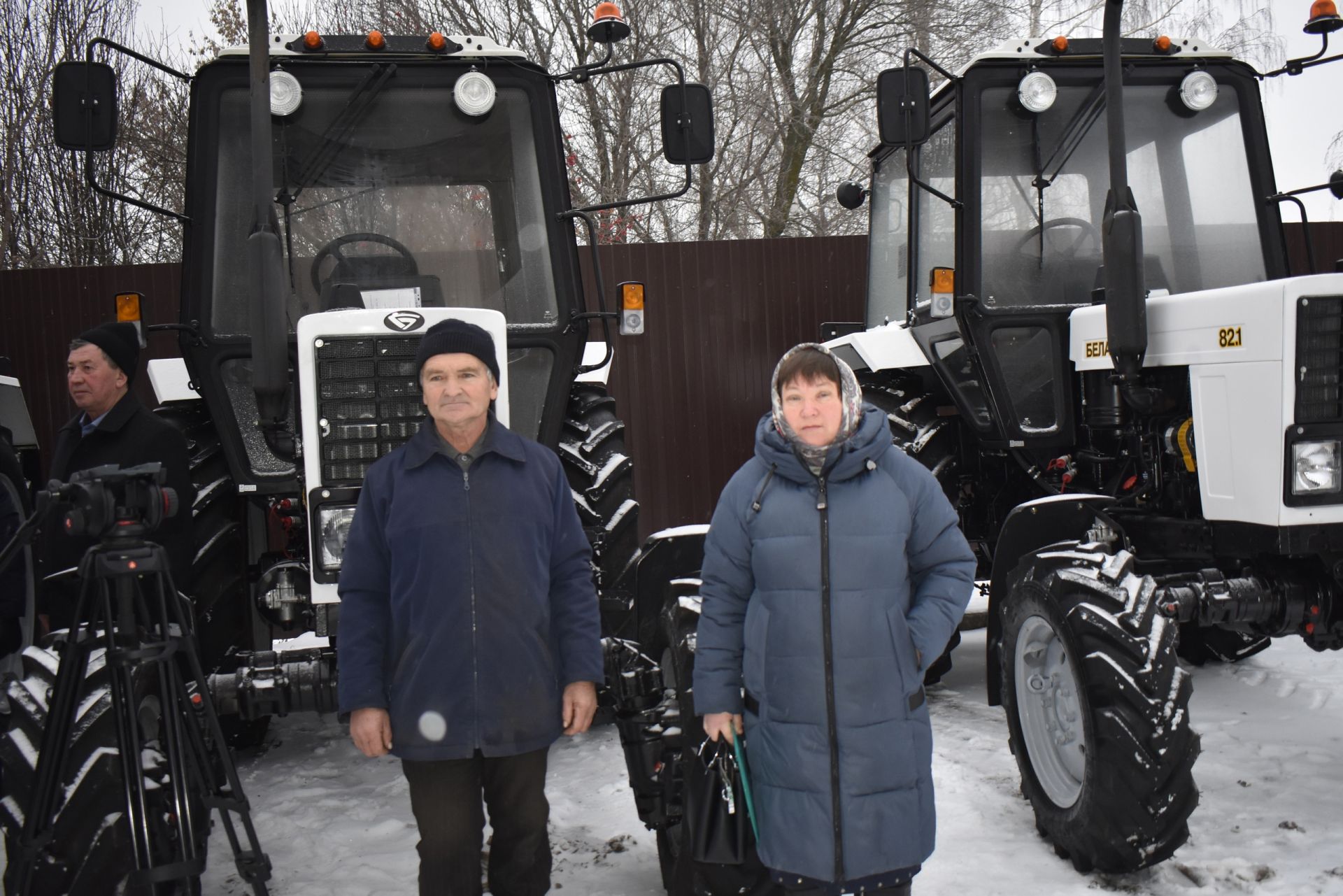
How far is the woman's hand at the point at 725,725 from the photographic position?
2.34m

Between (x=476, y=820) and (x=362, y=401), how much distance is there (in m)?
1.32

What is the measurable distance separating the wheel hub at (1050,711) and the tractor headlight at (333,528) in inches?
81.4

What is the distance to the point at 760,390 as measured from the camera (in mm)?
7887

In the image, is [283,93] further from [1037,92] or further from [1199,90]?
[1199,90]

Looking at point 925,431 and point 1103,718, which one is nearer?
point 1103,718

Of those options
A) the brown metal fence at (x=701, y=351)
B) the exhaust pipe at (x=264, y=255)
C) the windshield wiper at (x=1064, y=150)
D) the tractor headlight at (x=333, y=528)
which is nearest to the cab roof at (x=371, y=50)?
→ the exhaust pipe at (x=264, y=255)

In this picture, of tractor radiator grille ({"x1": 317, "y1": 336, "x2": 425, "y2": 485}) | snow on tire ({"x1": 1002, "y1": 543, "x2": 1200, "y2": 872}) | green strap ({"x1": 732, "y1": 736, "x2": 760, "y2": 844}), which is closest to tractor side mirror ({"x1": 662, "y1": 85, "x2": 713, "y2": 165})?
tractor radiator grille ({"x1": 317, "y1": 336, "x2": 425, "y2": 485})

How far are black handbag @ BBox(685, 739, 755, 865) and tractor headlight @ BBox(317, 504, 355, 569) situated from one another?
1.32m

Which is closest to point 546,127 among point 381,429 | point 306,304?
point 306,304

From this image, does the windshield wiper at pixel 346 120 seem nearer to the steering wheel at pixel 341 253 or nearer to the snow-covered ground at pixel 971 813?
the steering wheel at pixel 341 253

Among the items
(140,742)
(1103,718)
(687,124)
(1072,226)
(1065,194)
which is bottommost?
(1103,718)

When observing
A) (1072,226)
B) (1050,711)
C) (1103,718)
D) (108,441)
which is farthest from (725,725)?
(1072,226)

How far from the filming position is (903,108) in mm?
3992

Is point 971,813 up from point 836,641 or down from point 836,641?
down
